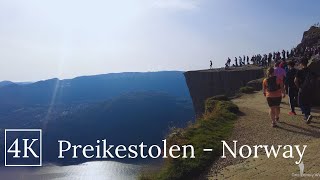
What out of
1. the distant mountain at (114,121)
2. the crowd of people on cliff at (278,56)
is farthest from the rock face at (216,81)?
the distant mountain at (114,121)

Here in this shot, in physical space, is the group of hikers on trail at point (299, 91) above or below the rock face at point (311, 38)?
below

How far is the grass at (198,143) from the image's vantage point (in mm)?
10383

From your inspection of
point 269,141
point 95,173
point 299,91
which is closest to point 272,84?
point 299,91

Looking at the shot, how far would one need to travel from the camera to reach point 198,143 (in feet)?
39.3

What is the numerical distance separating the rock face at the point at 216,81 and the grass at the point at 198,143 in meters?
20.2

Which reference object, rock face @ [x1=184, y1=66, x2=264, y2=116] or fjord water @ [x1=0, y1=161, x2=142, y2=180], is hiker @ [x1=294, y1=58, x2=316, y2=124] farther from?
fjord water @ [x1=0, y1=161, x2=142, y2=180]

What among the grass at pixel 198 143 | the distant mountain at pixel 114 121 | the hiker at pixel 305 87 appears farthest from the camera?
the distant mountain at pixel 114 121

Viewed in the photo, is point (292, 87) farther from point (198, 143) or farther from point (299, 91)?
point (198, 143)

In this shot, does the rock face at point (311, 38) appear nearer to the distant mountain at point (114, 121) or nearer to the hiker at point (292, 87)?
the hiker at point (292, 87)

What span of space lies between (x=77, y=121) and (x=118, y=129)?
933 inches

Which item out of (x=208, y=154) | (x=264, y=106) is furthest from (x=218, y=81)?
(x=208, y=154)

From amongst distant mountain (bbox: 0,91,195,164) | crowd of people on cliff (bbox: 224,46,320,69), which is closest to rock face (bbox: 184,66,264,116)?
crowd of people on cliff (bbox: 224,46,320,69)

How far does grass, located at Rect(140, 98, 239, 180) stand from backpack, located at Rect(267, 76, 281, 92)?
1694 millimetres

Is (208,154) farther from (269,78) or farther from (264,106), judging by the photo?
(264,106)
